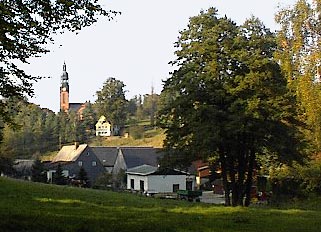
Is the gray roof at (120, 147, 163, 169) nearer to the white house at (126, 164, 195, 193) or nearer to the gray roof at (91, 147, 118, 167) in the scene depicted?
the gray roof at (91, 147, 118, 167)

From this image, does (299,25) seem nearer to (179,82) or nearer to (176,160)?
(179,82)

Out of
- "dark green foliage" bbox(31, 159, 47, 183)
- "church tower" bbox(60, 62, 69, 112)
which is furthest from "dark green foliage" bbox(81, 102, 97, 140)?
"dark green foliage" bbox(31, 159, 47, 183)

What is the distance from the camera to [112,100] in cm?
12044

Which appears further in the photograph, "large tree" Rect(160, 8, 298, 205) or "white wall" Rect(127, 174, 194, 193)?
"white wall" Rect(127, 174, 194, 193)

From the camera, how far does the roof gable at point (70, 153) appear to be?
295 feet

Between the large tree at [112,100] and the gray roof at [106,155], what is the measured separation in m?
21.9

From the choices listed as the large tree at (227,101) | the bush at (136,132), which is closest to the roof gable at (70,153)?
the bush at (136,132)

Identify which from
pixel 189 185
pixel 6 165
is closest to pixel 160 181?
pixel 189 185

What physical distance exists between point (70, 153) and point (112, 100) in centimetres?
2932

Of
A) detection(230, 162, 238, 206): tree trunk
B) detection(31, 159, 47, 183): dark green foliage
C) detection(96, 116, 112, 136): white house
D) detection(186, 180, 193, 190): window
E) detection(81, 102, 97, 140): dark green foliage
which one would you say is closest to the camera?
detection(230, 162, 238, 206): tree trunk

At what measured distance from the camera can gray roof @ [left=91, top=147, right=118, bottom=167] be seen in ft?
316

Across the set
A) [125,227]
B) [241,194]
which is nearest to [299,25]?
[241,194]

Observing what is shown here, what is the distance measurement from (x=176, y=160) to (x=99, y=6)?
20692mm

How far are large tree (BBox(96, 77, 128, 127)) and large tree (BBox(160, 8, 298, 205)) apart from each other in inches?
3358
